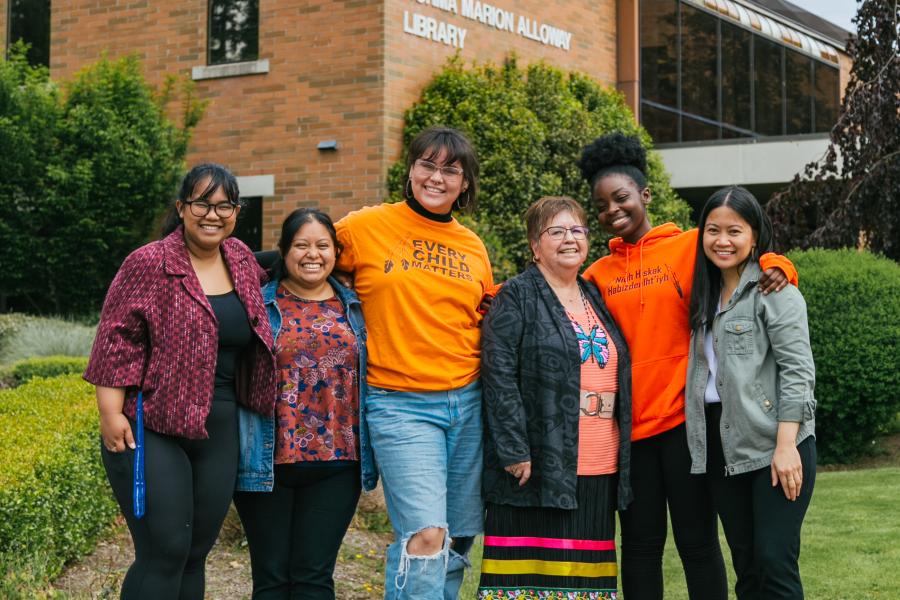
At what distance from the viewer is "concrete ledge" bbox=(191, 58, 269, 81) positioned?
12.9 meters

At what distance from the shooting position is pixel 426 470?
401 centimetres

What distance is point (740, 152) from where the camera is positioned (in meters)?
16.1

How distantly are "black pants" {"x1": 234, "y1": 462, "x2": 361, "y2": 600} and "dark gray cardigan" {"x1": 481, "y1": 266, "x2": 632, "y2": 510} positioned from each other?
614mm

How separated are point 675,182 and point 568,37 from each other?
9.80 ft

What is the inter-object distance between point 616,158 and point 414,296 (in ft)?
3.60

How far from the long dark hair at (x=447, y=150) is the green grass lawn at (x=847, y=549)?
8.91 ft

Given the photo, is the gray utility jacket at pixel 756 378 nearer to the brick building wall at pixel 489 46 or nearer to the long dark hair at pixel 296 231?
the long dark hair at pixel 296 231

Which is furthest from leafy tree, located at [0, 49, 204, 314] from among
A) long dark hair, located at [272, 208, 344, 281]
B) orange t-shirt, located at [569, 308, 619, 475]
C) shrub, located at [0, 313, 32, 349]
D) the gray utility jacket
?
the gray utility jacket

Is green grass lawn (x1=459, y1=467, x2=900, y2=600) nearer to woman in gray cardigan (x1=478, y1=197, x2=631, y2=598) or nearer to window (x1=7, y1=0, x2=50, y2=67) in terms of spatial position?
woman in gray cardigan (x1=478, y1=197, x2=631, y2=598)

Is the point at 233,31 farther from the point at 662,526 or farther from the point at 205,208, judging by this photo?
the point at 662,526

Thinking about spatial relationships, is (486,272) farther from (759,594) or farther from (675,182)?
(675,182)

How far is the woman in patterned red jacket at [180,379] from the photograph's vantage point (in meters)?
3.64

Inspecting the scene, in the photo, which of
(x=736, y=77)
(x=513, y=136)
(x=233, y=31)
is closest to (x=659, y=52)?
(x=736, y=77)

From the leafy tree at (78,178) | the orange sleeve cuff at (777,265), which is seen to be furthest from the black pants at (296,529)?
the leafy tree at (78,178)
